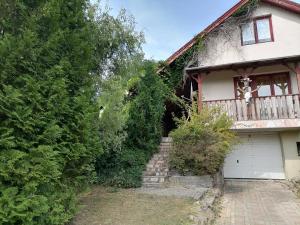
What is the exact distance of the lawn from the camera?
6.36 meters

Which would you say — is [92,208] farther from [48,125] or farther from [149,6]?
[149,6]

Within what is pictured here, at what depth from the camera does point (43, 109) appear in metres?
4.80

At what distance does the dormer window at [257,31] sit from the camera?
14.8m

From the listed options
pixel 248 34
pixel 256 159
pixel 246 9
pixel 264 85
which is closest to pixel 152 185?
pixel 256 159

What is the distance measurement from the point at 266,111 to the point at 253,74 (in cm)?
268

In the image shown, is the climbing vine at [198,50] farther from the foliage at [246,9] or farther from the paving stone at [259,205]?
the paving stone at [259,205]

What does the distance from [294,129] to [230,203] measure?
6.47 m

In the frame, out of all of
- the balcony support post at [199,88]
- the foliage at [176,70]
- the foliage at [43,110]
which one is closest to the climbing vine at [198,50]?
the foliage at [176,70]

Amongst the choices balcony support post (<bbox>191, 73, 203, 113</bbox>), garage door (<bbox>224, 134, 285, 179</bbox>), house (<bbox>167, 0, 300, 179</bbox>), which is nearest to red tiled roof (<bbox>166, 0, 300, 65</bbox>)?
house (<bbox>167, 0, 300, 179</bbox>)

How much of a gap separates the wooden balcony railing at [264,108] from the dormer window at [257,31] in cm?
367

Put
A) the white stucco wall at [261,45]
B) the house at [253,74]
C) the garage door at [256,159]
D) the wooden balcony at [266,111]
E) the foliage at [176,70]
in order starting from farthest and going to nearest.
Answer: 1. the foliage at [176,70]
2. the garage door at [256,159]
3. the white stucco wall at [261,45]
4. the house at [253,74]
5. the wooden balcony at [266,111]

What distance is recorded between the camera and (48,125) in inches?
189

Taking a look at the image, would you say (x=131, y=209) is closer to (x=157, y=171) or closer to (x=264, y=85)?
(x=157, y=171)

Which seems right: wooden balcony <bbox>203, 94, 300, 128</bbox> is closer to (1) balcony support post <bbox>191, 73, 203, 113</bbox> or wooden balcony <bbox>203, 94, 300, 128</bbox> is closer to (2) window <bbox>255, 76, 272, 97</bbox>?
(1) balcony support post <bbox>191, 73, 203, 113</bbox>
